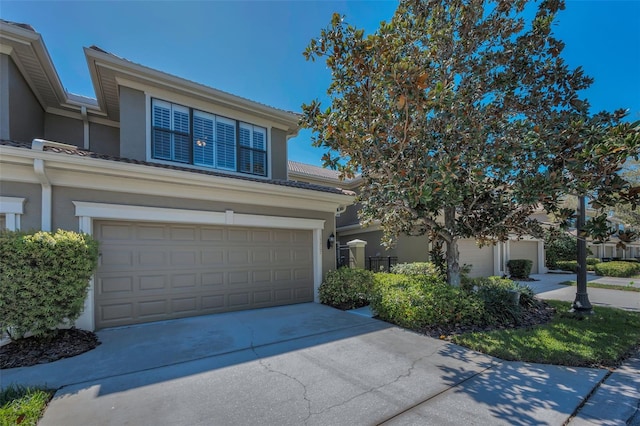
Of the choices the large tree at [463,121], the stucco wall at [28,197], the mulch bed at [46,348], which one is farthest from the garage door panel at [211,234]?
the large tree at [463,121]

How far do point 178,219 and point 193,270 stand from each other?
1.26 meters

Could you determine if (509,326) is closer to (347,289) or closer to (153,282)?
(347,289)

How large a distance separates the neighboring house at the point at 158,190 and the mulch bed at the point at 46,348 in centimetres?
50

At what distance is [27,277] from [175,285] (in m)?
2.60

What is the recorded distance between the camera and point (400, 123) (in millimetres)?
5938

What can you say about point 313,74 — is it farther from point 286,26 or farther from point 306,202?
point 306,202

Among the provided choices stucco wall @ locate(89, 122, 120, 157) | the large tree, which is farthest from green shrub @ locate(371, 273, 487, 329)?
stucco wall @ locate(89, 122, 120, 157)

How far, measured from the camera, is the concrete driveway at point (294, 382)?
3.14 m

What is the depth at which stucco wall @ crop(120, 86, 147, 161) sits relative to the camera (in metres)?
7.68

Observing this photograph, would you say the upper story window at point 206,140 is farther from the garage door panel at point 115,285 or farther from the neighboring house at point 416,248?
the neighboring house at point 416,248

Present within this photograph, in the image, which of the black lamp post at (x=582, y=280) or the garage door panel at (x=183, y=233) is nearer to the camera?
the garage door panel at (x=183, y=233)

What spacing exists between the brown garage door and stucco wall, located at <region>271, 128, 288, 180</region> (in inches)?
102

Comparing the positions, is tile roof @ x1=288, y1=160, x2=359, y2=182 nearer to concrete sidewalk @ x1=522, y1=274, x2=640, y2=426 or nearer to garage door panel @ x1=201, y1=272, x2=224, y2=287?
garage door panel @ x1=201, y1=272, x2=224, y2=287

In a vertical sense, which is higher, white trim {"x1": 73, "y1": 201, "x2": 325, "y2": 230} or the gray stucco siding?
the gray stucco siding
